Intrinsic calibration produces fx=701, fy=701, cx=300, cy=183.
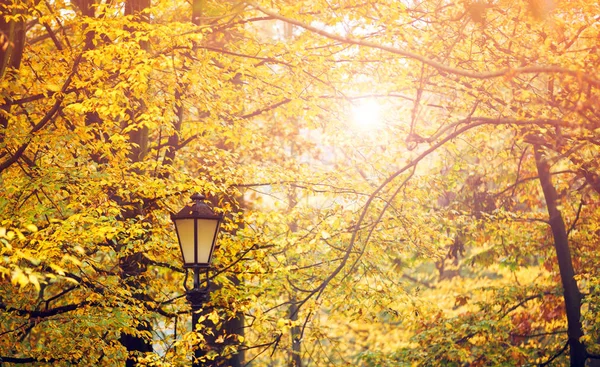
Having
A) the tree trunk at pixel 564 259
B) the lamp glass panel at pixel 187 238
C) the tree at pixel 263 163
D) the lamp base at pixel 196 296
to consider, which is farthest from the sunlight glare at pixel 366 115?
the lamp base at pixel 196 296

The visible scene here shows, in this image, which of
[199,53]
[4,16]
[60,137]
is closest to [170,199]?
[60,137]

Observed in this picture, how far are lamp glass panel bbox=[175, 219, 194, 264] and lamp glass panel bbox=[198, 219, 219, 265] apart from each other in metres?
0.09

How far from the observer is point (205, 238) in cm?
795

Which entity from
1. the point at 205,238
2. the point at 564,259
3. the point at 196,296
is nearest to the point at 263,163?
the point at 564,259

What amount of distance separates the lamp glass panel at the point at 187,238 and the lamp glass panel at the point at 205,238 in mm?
90

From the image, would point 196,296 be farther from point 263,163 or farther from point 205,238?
point 263,163

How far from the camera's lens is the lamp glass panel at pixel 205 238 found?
788 cm

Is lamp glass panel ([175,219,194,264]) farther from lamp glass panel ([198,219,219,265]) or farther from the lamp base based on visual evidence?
the lamp base

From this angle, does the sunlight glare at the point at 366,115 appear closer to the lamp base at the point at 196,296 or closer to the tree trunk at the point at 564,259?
the tree trunk at the point at 564,259

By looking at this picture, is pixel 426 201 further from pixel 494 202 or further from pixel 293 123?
pixel 293 123

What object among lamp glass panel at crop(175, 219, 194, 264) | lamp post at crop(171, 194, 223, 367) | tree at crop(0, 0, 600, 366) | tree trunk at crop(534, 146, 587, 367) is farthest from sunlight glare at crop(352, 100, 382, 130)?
lamp glass panel at crop(175, 219, 194, 264)

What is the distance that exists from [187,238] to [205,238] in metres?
0.20

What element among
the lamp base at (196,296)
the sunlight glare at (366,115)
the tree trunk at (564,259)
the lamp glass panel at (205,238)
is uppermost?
the sunlight glare at (366,115)

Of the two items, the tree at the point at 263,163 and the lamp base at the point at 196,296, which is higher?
the tree at the point at 263,163
